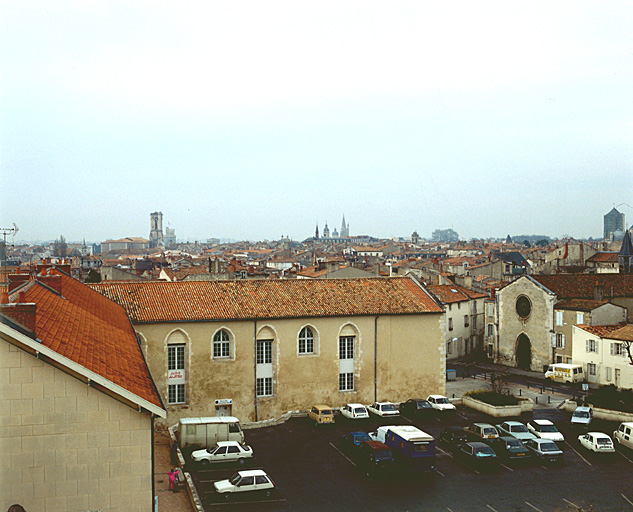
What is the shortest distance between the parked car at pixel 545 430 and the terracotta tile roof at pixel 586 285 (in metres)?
25.7

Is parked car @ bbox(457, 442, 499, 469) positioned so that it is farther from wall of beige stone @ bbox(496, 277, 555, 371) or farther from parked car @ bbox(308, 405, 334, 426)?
wall of beige stone @ bbox(496, 277, 555, 371)

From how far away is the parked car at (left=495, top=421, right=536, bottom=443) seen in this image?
3219cm

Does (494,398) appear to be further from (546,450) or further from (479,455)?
(479,455)

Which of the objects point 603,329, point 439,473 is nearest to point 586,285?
point 603,329

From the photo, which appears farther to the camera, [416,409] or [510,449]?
[416,409]

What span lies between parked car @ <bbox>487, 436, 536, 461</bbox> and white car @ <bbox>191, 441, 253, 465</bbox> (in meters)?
10.9

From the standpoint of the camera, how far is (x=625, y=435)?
1291 inches

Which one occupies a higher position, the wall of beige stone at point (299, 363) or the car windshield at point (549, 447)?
the wall of beige stone at point (299, 363)

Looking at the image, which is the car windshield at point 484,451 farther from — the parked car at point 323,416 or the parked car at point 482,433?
the parked car at point 323,416

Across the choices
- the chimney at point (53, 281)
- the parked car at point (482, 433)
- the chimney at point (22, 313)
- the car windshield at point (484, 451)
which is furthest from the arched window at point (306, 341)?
the chimney at point (22, 313)

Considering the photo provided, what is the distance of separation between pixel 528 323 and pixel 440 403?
23100 millimetres

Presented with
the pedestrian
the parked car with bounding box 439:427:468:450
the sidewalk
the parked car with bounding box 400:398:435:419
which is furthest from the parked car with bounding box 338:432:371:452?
the pedestrian

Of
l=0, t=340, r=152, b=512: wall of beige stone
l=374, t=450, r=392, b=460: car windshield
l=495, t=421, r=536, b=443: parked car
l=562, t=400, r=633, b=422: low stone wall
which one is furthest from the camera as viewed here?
l=562, t=400, r=633, b=422: low stone wall

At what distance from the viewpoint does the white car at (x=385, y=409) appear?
3744 centimetres
